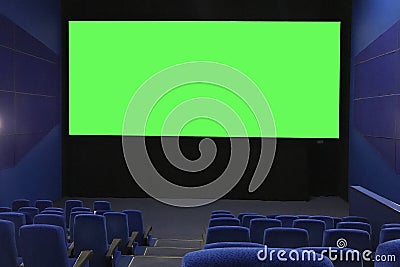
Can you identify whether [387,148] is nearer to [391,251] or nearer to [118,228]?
[118,228]

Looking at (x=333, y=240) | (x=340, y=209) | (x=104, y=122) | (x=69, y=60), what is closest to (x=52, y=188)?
(x=104, y=122)

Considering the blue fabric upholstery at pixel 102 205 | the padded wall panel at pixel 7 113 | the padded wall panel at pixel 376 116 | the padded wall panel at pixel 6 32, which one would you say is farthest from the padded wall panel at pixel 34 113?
the padded wall panel at pixel 376 116

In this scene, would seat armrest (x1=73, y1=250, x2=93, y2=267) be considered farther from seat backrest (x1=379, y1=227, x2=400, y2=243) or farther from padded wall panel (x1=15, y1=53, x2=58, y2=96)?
padded wall panel (x1=15, y1=53, x2=58, y2=96)

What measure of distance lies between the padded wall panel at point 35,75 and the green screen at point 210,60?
1.46 ft

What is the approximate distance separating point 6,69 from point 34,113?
5.33ft

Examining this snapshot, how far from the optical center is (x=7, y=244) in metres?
3.85

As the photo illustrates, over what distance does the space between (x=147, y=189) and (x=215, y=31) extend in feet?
13.3

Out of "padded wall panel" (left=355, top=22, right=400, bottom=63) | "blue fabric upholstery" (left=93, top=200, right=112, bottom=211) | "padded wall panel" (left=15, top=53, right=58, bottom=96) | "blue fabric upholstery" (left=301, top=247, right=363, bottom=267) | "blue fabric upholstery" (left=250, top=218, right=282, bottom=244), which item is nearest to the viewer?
"blue fabric upholstery" (left=301, top=247, right=363, bottom=267)

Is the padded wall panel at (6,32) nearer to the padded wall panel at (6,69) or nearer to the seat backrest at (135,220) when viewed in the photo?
the padded wall panel at (6,69)

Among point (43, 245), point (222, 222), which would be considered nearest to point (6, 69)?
point (222, 222)

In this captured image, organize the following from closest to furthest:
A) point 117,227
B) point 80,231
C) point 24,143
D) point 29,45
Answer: point 80,231 < point 117,227 < point 24,143 < point 29,45

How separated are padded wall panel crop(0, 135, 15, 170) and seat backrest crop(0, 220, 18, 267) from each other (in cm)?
564

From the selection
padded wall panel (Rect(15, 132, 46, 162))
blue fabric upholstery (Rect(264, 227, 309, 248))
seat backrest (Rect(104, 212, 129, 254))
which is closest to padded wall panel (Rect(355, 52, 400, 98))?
seat backrest (Rect(104, 212, 129, 254))

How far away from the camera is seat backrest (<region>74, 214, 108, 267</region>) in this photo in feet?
15.3
